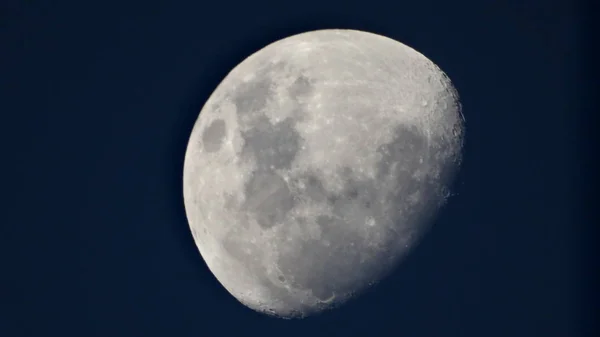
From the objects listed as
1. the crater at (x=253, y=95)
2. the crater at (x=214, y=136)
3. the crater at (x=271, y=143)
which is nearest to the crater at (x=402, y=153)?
the crater at (x=271, y=143)

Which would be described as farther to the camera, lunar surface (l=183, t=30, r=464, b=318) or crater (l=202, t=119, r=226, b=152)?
crater (l=202, t=119, r=226, b=152)

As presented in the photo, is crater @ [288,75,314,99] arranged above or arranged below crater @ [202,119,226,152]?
above

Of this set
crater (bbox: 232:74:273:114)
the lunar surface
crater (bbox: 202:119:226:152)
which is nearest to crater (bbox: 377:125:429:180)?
the lunar surface

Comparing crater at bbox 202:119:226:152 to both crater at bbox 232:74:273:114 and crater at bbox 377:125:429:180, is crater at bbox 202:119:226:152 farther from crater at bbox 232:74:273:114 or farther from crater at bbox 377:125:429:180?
crater at bbox 377:125:429:180

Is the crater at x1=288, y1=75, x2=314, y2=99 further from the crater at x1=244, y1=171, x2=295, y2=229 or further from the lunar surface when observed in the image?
the crater at x1=244, y1=171, x2=295, y2=229

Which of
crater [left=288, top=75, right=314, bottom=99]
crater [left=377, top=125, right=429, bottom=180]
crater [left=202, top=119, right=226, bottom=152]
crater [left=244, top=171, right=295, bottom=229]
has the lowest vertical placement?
crater [left=244, top=171, right=295, bottom=229]

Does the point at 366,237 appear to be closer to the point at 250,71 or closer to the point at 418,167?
the point at 418,167

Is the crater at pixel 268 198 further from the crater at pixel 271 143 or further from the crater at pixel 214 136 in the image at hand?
the crater at pixel 214 136

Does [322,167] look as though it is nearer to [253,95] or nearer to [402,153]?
[402,153]
